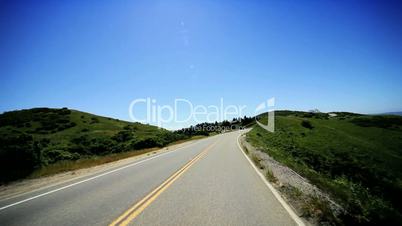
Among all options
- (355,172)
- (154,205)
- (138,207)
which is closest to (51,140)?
(138,207)

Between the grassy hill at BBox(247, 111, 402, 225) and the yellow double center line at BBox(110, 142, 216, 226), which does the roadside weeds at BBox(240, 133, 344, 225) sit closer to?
the grassy hill at BBox(247, 111, 402, 225)

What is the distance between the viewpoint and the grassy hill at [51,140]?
49.2ft

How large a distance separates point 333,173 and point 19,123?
65022 millimetres

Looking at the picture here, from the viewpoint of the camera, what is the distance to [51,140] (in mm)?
41156

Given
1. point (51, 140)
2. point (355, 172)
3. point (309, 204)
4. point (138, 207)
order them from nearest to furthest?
point (309, 204), point (138, 207), point (355, 172), point (51, 140)

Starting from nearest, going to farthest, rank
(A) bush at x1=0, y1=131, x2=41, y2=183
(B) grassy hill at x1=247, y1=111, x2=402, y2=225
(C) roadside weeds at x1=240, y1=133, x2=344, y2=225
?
(C) roadside weeds at x1=240, y1=133, x2=344, y2=225 < (B) grassy hill at x1=247, y1=111, x2=402, y2=225 < (A) bush at x1=0, y1=131, x2=41, y2=183

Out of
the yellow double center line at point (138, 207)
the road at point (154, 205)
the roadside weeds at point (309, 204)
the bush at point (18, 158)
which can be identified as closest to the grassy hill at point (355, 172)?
the roadside weeds at point (309, 204)

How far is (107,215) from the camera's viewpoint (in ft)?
18.4

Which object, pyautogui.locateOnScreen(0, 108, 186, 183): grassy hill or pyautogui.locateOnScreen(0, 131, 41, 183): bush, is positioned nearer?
pyautogui.locateOnScreen(0, 131, 41, 183): bush

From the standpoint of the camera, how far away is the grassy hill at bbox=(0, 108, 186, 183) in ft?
49.2

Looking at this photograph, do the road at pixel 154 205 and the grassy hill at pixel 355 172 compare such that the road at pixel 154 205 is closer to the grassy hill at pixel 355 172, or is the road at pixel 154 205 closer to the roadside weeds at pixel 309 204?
the roadside weeds at pixel 309 204

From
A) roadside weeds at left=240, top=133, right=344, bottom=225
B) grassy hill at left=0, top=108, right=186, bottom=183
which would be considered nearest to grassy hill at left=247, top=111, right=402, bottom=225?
roadside weeds at left=240, top=133, right=344, bottom=225

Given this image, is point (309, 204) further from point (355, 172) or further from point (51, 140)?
point (51, 140)

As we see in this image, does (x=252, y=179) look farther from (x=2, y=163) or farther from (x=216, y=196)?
(x=2, y=163)
